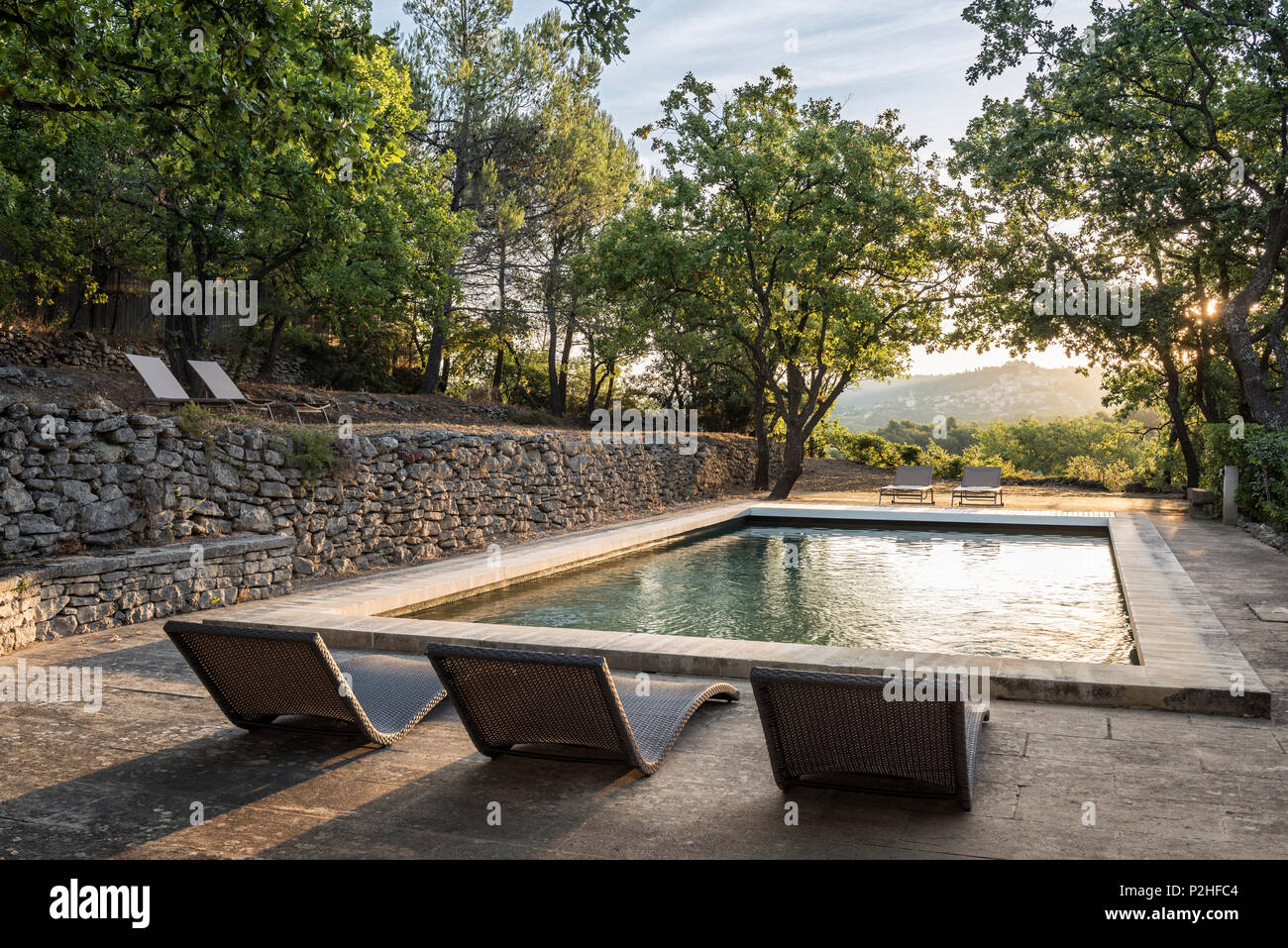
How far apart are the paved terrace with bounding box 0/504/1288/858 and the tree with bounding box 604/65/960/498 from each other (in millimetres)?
13394

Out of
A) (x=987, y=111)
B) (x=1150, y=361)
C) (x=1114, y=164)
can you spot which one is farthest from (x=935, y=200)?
(x=1150, y=361)

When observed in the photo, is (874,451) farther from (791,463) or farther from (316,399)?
(316,399)

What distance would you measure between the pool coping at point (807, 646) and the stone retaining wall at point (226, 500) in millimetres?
793

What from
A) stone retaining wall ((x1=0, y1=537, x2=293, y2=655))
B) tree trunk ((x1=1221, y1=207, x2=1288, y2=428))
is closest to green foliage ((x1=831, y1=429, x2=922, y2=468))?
tree trunk ((x1=1221, y1=207, x2=1288, y2=428))

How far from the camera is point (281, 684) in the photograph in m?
3.56

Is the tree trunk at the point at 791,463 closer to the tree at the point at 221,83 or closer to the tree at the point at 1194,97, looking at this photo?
the tree at the point at 1194,97

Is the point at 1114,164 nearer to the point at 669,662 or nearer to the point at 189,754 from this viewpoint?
the point at 669,662

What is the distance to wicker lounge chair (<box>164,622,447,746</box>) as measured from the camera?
11.1ft

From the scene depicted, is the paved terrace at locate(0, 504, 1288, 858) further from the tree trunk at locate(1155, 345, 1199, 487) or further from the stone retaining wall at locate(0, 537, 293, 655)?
the tree trunk at locate(1155, 345, 1199, 487)

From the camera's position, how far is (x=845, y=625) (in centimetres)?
707

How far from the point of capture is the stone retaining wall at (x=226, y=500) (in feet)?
20.5

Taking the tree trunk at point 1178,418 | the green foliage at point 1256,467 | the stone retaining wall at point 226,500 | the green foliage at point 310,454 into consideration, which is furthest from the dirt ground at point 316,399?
the tree trunk at point 1178,418

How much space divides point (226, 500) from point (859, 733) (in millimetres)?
6864
